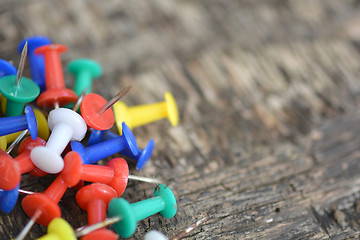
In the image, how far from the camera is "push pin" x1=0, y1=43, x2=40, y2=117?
1.04 metres

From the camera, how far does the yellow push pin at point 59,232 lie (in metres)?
0.86

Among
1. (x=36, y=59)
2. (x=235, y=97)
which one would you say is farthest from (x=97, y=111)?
(x=235, y=97)

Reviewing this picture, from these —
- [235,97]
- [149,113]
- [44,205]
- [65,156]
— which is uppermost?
[235,97]

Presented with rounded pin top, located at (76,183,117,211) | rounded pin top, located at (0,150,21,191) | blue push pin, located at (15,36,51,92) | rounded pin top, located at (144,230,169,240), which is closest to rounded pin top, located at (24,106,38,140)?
rounded pin top, located at (0,150,21,191)

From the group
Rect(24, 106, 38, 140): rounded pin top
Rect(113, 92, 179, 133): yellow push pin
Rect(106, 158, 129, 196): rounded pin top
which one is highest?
Rect(113, 92, 179, 133): yellow push pin

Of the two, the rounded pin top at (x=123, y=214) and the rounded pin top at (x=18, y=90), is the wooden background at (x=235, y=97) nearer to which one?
the rounded pin top at (x=123, y=214)

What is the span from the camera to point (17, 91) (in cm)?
106

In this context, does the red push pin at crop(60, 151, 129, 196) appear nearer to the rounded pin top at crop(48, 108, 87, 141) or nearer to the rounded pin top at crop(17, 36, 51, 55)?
the rounded pin top at crop(48, 108, 87, 141)

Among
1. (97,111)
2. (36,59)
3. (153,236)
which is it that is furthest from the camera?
(36,59)

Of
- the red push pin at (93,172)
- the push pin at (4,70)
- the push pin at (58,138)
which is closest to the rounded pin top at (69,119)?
the push pin at (58,138)

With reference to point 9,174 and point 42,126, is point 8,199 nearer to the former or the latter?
point 9,174

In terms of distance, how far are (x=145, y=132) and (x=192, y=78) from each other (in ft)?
1.50

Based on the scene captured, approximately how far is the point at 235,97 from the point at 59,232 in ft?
3.61

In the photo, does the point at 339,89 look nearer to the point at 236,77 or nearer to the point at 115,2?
the point at 236,77
